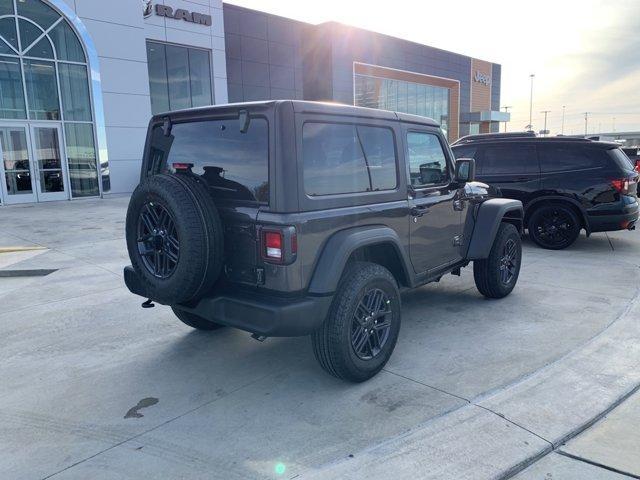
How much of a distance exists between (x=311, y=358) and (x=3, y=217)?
476 inches

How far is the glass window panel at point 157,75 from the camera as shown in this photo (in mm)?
19703

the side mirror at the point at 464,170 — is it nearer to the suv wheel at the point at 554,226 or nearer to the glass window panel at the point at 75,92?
the suv wheel at the point at 554,226

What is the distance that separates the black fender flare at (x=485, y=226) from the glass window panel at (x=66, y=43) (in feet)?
53.2

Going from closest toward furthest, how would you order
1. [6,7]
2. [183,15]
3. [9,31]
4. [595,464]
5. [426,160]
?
[595,464], [426,160], [6,7], [9,31], [183,15]

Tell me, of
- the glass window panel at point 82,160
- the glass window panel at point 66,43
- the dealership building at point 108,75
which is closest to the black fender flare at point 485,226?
the dealership building at point 108,75

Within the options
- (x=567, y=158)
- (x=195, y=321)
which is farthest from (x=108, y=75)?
(x=195, y=321)

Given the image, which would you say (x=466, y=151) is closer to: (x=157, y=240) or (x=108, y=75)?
(x=157, y=240)

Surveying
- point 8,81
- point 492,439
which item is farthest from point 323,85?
point 492,439

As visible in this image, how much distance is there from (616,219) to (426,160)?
5.01m

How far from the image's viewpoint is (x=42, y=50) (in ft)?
52.5

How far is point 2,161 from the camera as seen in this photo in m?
15.4

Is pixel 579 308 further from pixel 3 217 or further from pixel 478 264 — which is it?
pixel 3 217

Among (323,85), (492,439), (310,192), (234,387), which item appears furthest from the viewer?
(323,85)

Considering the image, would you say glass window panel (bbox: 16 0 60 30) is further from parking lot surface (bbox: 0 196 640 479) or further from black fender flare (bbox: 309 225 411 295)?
black fender flare (bbox: 309 225 411 295)
